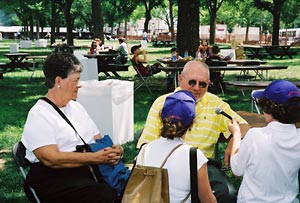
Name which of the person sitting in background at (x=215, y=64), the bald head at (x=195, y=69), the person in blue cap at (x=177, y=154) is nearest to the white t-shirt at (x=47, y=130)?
the person in blue cap at (x=177, y=154)

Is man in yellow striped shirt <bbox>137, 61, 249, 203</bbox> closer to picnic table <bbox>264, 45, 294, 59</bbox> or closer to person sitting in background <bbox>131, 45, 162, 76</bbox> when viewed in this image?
person sitting in background <bbox>131, 45, 162, 76</bbox>

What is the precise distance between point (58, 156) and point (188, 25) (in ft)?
41.9

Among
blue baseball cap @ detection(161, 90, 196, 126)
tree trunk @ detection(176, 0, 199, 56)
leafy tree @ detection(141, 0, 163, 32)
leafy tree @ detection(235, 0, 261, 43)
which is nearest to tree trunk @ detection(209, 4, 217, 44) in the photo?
leafy tree @ detection(235, 0, 261, 43)

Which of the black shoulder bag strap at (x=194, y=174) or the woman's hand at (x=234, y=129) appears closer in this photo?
the black shoulder bag strap at (x=194, y=174)

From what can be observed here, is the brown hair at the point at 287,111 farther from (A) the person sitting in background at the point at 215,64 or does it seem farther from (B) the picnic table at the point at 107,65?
(B) the picnic table at the point at 107,65

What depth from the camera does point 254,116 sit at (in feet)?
15.7

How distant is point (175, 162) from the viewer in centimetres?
291

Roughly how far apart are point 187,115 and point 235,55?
51.4 feet

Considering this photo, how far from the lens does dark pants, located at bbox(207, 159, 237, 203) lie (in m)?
3.39

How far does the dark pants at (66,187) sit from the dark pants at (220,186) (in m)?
0.68

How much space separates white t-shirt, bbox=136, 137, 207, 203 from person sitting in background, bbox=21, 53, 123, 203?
2.11ft

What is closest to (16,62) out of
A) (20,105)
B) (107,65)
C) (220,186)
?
(107,65)

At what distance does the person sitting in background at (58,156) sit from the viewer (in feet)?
11.4

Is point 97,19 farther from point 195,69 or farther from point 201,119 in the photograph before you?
point 201,119
